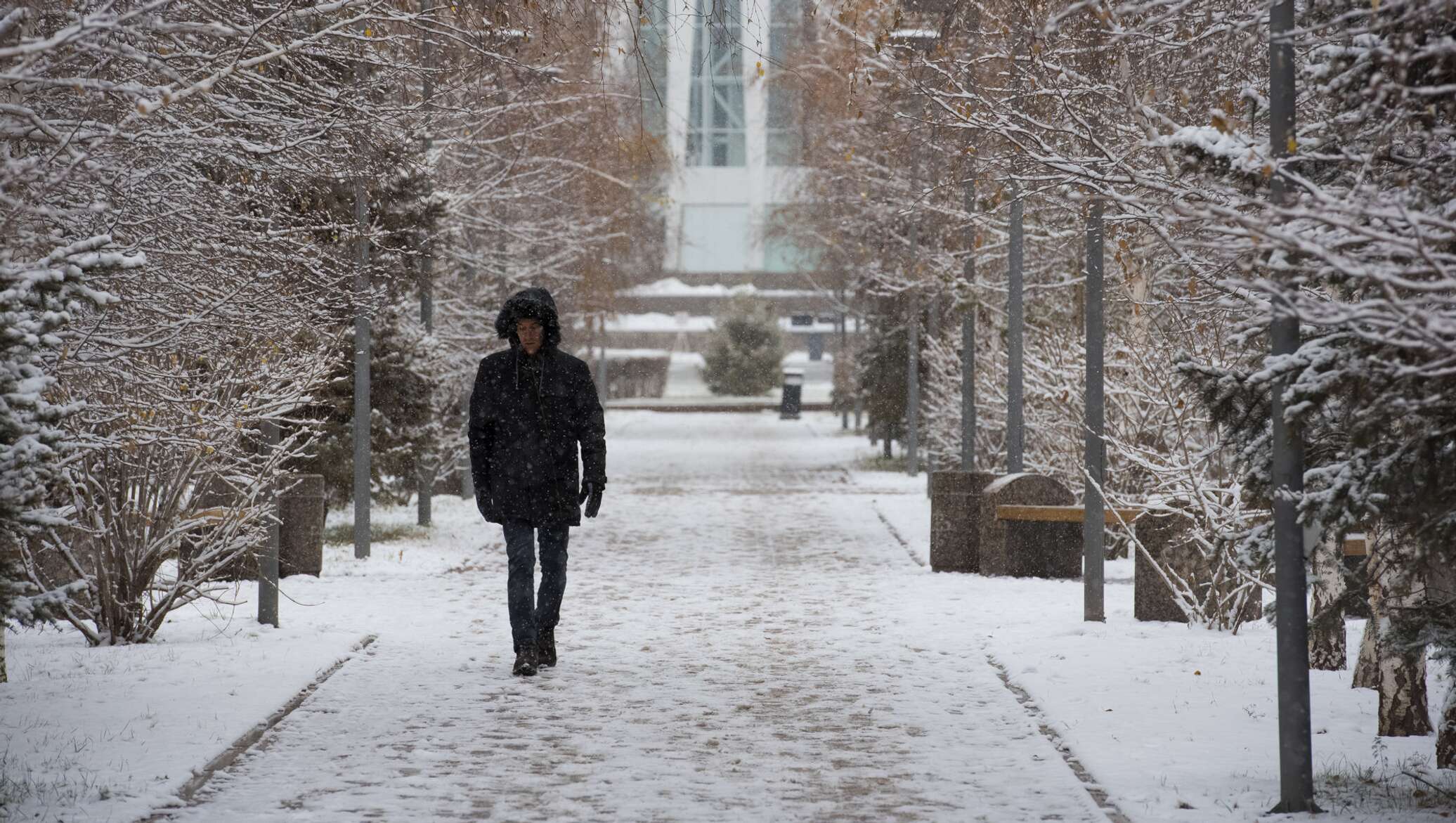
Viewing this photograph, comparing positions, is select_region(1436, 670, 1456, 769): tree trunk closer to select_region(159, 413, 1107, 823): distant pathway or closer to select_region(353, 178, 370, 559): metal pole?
select_region(159, 413, 1107, 823): distant pathway

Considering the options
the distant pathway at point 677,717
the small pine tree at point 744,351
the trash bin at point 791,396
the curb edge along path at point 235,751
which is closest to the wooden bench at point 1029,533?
the distant pathway at point 677,717

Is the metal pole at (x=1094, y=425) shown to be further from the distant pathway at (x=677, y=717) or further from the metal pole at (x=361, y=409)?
the metal pole at (x=361, y=409)

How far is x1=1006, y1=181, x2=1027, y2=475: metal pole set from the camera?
44.2 feet

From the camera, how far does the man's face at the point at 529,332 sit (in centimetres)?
886

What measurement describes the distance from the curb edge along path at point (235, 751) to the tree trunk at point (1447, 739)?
4.38m

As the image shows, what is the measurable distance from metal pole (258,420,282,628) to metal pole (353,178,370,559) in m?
3.52

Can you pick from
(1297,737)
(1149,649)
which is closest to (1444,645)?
(1297,737)

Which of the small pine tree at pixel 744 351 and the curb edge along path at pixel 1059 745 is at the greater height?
the small pine tree at pixel 744 351

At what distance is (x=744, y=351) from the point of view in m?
54.7

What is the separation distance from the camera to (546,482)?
28.7ft

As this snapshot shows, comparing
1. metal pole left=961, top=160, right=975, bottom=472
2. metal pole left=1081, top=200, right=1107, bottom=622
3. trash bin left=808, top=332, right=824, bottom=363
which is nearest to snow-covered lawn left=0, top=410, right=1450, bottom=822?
metal pole left=1081, top=200, right=1107, bottom=622

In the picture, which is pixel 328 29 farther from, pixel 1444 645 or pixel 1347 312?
pixel 1444 645

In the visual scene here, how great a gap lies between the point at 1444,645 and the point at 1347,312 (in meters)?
1.72

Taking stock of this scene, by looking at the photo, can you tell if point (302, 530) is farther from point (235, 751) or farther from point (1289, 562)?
point (1289, 562)
